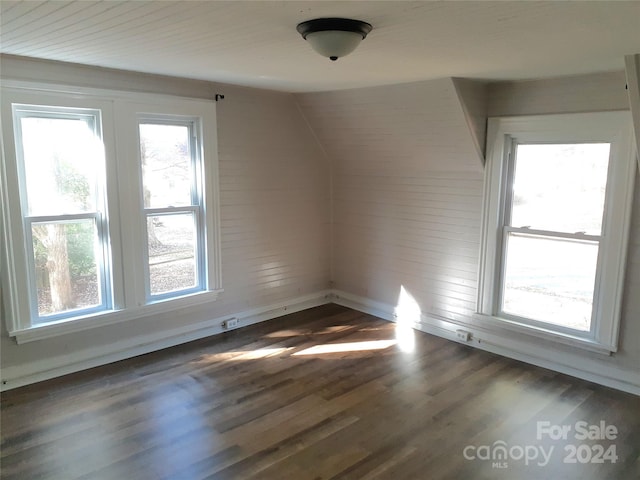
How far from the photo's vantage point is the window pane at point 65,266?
3391 mm

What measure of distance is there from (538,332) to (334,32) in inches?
114

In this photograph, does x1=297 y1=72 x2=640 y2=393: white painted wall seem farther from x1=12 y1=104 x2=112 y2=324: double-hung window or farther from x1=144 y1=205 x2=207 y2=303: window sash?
x1=12 y1=104 x2=112 y2=324: double-hung window

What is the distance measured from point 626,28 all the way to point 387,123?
7.42 ft

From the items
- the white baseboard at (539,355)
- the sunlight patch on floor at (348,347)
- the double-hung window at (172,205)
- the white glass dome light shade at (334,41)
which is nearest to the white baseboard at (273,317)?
the white baseboard at (539,355)

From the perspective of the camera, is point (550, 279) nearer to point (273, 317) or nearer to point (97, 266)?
point (273, 317)

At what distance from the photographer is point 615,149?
326 centimetres

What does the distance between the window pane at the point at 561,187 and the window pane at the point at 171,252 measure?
9.00 feet

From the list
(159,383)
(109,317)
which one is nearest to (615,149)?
(159,383)

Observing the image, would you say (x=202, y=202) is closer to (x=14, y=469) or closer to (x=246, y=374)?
(x=246, y=374)

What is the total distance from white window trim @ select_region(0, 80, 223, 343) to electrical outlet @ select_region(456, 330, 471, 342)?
7.13ft

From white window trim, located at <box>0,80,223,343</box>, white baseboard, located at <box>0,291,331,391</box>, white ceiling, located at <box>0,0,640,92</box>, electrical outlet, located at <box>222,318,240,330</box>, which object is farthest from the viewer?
electrical outlet, located at <box>222,318,240,330</box>

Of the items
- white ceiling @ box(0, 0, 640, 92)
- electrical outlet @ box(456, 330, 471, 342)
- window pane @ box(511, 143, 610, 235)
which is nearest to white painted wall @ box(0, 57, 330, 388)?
white ceiling @ box(0, 0, 640, 92)

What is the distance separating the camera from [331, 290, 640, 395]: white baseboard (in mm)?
3391

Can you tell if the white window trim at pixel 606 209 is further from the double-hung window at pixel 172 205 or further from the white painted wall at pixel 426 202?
the double-hung window at pixel 172 205
